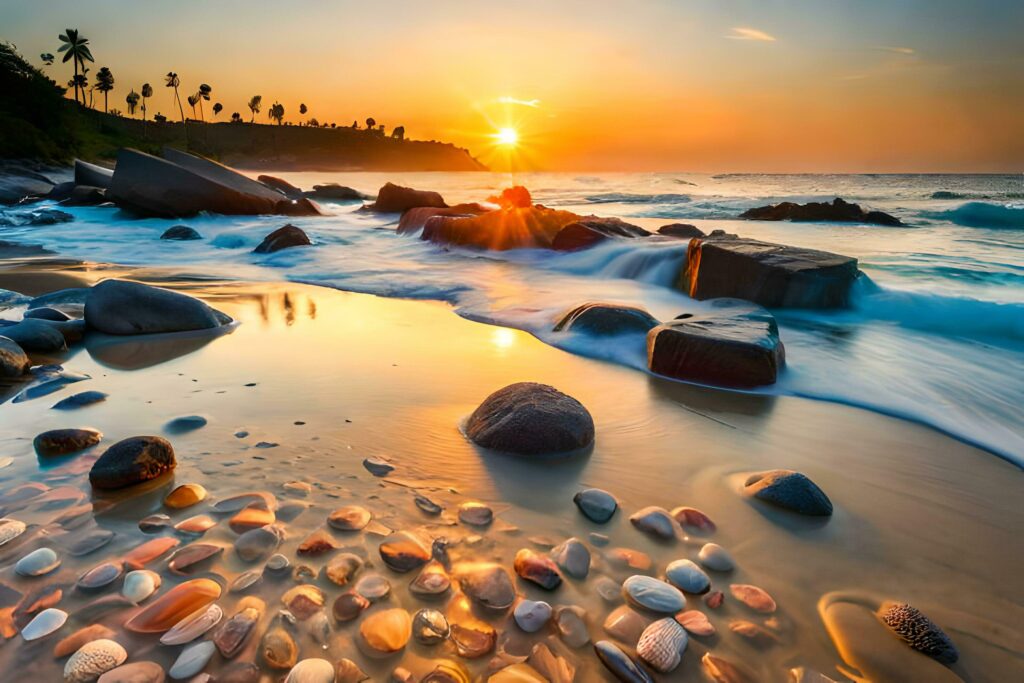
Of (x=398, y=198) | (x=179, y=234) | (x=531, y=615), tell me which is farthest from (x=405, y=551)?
(x=398, y=198)

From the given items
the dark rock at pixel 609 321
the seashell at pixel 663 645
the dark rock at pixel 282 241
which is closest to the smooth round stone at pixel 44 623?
the seashell at pixel 663 645

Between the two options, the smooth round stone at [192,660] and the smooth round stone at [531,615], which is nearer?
the smooth round stone at [192,660]

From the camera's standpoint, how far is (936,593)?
1.64 meters

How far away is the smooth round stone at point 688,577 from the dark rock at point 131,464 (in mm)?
1893

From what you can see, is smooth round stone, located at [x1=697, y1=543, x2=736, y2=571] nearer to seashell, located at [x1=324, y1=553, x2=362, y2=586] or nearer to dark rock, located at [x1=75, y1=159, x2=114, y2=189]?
seashell, located at [x1=324, y1=553, x2=362, y2=586]

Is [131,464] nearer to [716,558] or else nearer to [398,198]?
[716,558]

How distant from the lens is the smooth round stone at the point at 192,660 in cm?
120

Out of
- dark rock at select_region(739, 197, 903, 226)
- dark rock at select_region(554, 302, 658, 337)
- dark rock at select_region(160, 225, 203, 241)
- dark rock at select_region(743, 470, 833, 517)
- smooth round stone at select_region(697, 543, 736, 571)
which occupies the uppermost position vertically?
dark rock at select_region(739, 197, 903, 226)

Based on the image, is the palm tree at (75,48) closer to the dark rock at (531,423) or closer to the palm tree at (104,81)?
the palm tree at (104,81)

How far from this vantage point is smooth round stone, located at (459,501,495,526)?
1867mm

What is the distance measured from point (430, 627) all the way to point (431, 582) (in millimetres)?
167

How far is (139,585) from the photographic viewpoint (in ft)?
4.76

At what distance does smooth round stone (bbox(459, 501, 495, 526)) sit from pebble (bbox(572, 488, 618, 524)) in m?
0.34

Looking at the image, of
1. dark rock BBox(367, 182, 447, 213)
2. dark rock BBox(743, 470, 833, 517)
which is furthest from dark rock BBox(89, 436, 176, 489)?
dark rock BBox(367, 182, 447, 213)
